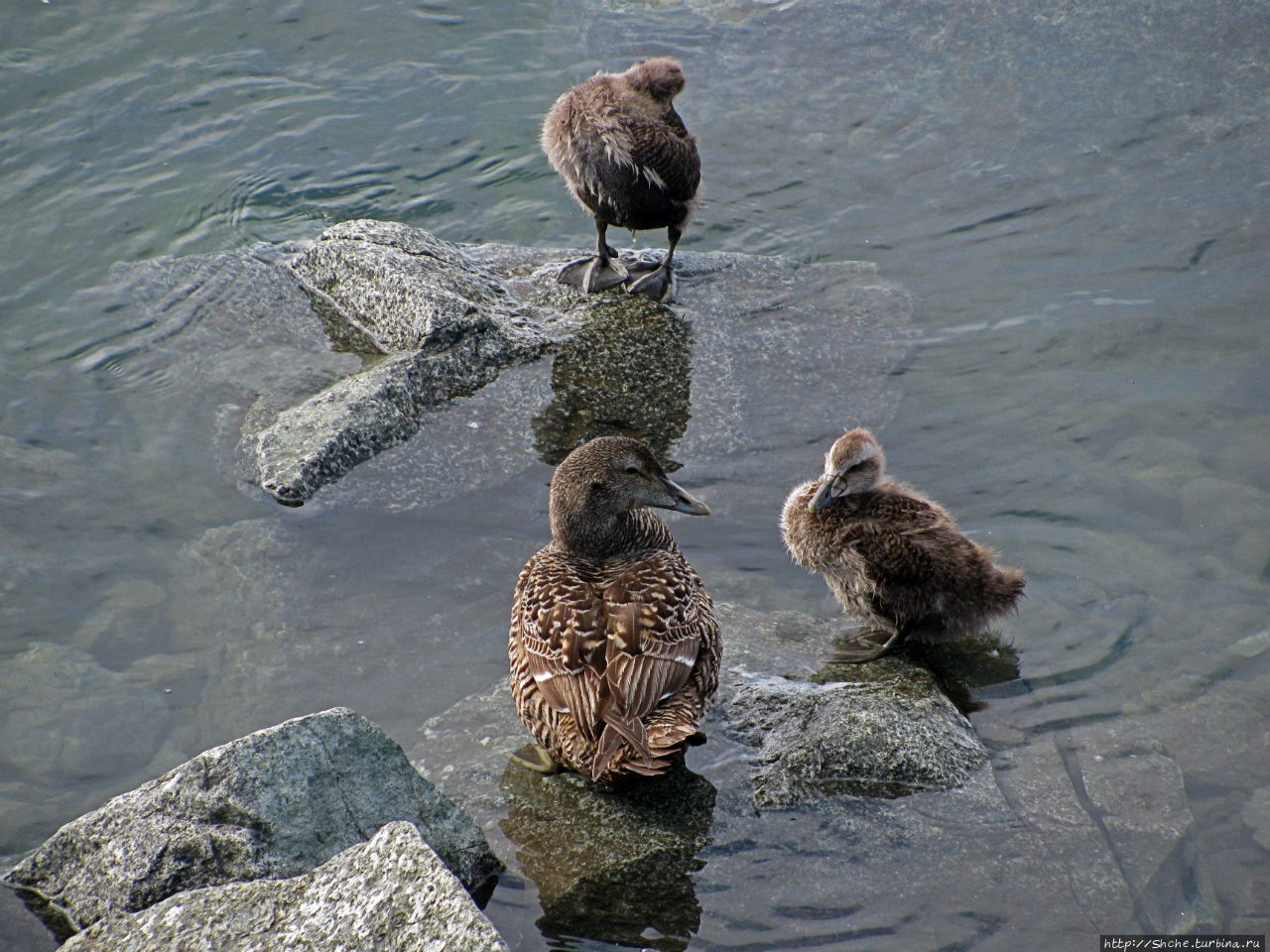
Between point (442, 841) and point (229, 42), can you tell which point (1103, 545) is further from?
point (229, 42)

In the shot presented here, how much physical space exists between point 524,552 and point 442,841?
2.19 meters

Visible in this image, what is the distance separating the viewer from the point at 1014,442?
6.45m

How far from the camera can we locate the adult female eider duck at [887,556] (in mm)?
4840

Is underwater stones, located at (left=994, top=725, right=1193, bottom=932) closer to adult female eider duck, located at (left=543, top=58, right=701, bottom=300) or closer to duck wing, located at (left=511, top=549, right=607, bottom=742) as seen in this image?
duck wing, located at (left=511, top=549, right=607, bottom=742)

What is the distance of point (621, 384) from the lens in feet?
21.9

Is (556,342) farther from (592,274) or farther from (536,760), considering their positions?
(536,760)

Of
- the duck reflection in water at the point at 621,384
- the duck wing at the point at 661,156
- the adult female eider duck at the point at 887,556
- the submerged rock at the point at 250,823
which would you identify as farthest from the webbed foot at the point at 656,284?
the submerged rock at the point at 250,823

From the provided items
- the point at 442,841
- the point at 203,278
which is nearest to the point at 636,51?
the point at 203,278

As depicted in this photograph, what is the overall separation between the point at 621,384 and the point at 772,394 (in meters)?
0.92

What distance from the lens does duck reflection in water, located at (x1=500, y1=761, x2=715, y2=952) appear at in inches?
140

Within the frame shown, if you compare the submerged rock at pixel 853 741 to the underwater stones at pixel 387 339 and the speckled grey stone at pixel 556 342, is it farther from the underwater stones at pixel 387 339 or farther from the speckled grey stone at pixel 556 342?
the underwater stones at pixel 387 339

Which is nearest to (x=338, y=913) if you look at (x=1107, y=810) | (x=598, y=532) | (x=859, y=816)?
(x=859, y=816)

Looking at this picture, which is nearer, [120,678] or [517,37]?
[120,678]

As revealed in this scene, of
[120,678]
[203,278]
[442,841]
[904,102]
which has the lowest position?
[120,678]
